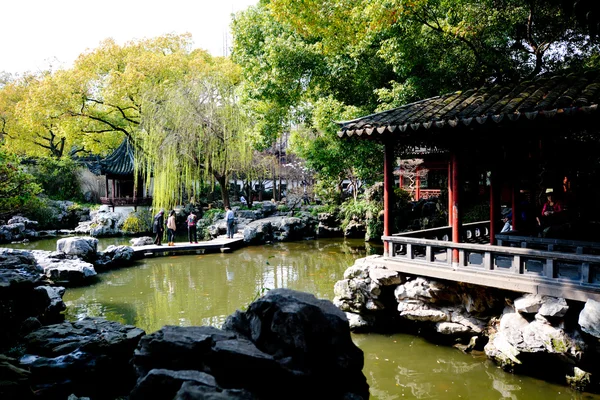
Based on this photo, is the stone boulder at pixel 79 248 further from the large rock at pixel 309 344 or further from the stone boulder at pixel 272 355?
the large rock at pixel 309 344

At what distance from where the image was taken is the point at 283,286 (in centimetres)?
1041

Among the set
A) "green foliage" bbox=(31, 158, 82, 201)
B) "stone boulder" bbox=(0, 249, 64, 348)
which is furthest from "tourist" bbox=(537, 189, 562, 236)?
"green foliage" bbox=(31, 158, 82, 201)

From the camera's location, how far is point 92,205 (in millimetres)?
25219

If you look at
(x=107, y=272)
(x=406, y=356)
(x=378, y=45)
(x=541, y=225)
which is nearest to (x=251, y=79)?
(x=378, y=45)

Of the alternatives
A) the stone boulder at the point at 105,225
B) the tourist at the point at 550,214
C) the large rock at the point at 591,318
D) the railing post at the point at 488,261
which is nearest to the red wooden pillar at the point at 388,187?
the railing post at the point at 488,261

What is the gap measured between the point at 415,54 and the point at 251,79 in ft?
18.4

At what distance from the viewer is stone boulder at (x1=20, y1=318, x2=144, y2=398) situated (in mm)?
4961

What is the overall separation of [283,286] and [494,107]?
21.2 feet

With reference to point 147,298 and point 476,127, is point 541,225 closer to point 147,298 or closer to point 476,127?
point 476,127

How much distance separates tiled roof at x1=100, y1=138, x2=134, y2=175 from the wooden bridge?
18.9 metres

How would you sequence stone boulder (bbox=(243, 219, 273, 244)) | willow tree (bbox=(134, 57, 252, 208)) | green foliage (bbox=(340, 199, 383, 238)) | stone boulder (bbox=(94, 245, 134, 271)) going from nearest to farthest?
stone boulder (bbox=(94, 245, 134, 271)) → green foliage (bbox=(340, 199, 383, 238)) → stone boulder (bbox=(243, 219, 273, 244)) → willow tree (bbox=(134, 57, 252, 208))

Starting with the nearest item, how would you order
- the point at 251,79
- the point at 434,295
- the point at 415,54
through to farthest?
1. the point at 434,295
2. the point at 415,54
3. the point at 251,79

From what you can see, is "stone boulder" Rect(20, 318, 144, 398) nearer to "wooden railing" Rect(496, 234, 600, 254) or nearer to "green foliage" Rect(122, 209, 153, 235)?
"wooden railing" Rect(496, 234, 600, 254)

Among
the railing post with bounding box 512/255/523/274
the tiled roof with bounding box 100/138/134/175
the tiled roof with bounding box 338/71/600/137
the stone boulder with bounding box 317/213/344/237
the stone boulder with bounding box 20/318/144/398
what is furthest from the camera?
the tiled roof with bounding box 100/138/134/175
